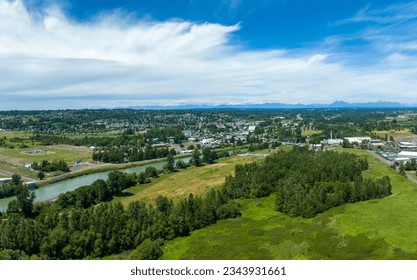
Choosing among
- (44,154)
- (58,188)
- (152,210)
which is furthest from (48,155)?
(152,210)

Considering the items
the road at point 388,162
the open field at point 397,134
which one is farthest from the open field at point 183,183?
the open field at point 397,134

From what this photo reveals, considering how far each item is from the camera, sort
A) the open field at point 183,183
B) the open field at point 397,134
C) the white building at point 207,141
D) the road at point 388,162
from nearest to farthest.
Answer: the open field at point 183,183 < the road at point 388,162 < the open field at point 397,134 < the white building at point 207,141

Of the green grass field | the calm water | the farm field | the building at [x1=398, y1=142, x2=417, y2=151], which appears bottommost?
the calm water

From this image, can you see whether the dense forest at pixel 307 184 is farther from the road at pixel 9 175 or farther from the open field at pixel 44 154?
the open field at pixel 44 154

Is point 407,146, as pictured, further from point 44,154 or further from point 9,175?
point 44,154

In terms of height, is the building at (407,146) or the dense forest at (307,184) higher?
the dense forest at (307,184)

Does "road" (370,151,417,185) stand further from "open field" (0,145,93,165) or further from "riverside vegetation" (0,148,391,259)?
"open field" (0,145,93,165)

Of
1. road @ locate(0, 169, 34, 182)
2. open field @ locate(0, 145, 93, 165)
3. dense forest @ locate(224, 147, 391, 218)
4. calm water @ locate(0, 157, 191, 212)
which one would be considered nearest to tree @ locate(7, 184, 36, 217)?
calm water @ locate(0, 157, 191, 212)
